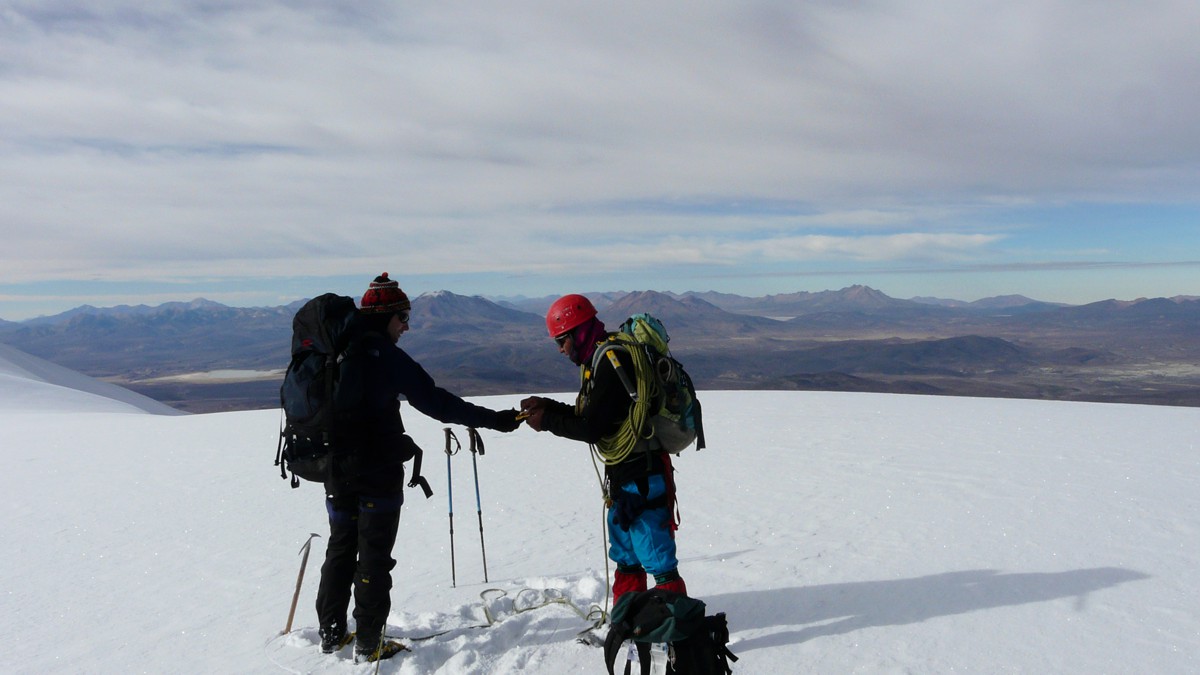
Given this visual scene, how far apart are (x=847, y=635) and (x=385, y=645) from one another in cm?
316

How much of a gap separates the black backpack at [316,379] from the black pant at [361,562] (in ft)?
1.03

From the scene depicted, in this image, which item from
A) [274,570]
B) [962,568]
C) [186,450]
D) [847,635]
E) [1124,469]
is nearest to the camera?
[847,635]

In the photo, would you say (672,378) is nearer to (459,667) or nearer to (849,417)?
(459,667)

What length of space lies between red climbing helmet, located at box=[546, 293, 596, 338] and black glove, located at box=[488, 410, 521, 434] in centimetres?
67

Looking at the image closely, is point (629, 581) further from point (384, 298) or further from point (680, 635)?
point (384, 298)

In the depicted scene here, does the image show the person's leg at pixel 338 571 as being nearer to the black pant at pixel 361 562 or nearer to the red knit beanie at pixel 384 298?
the black pant at pixel 361 562

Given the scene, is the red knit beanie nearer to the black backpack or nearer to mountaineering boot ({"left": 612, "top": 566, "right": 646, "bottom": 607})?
the black backpack

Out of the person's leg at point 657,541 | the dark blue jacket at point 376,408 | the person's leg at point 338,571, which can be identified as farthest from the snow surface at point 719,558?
the dark blue jacket at point 376,408

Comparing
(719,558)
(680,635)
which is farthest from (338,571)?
(719,558)

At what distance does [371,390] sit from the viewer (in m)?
4.14

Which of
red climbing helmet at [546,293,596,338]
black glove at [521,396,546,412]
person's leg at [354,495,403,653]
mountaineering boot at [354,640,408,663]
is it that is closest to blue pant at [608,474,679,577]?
black glove at [521,396,546,412]

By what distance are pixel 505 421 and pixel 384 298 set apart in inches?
46.1

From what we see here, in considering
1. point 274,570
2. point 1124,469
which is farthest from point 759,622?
point 1124,469

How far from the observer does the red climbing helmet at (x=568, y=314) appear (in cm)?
450
